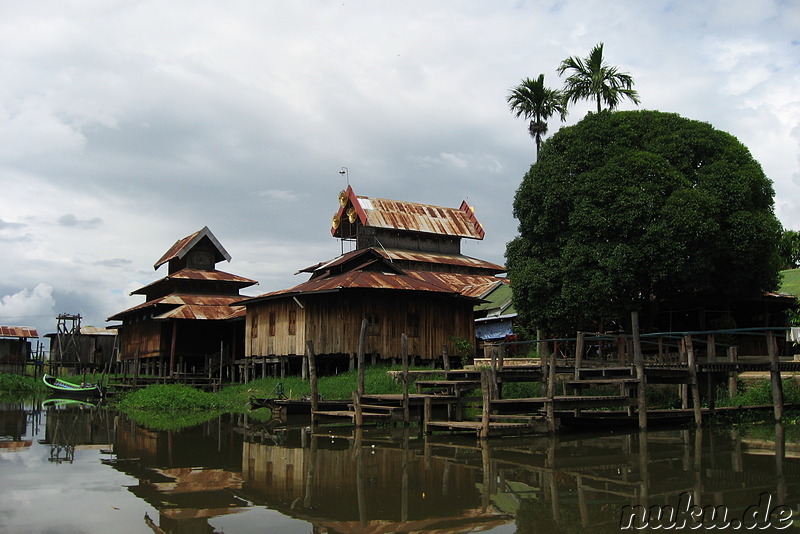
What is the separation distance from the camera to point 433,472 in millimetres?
12609

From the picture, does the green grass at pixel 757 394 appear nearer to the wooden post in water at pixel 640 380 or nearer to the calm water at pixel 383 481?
the calm water at pixel 383 481

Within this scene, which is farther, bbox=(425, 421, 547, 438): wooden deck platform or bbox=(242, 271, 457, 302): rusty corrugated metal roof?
bbox=(242, 271, 457, 302): rusty corrugated metal roof

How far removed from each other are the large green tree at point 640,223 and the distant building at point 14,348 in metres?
42.8

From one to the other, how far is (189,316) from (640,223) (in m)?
24.0

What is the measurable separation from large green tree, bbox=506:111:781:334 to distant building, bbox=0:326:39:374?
42.8 metres

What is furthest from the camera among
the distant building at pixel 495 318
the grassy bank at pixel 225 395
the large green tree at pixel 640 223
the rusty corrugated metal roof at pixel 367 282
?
the distant building at pixel 495 318

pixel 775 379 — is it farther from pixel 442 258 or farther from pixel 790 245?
pixel 442 258

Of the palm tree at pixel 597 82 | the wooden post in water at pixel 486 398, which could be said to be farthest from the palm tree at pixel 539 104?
the wooden post in water at pixel 486 398

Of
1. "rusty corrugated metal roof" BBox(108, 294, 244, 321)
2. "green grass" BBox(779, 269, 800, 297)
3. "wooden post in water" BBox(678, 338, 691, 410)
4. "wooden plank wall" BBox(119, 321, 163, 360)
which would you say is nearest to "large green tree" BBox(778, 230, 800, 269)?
"green grass" BBox(779, 269, 800, 297)

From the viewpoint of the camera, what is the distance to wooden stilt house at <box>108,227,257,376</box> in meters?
40.0

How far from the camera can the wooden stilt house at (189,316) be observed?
40.0 m

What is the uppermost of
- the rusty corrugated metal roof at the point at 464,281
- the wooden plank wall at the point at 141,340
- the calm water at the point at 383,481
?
the rusty corrugated metal roof at the point at 464,281

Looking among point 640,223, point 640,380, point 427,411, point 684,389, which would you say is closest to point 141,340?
point 427,411

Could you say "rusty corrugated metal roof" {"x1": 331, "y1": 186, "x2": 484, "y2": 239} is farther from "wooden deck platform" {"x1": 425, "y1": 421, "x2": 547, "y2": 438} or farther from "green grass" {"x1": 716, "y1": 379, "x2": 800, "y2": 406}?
"wooden deck platform" {"x1": 425, "y1": 421, "x2": 547, "y2": 438}
